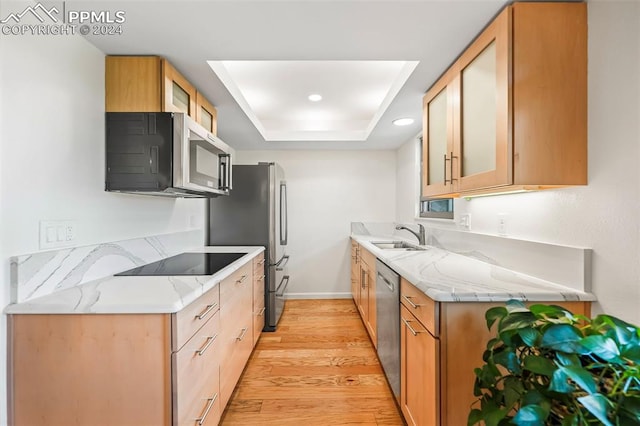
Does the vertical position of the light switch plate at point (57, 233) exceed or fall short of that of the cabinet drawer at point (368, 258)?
it exceeds it

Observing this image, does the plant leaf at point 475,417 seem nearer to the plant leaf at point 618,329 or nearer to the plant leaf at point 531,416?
the plant leaf at point 531,416

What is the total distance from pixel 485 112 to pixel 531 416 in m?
1.27

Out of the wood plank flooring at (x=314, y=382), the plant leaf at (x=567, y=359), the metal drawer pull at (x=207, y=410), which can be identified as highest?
the plant leaf at (x=567, y=359)

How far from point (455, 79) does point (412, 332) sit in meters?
1.39

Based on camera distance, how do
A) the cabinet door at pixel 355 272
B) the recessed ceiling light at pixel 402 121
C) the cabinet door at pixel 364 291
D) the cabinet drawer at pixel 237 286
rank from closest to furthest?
the cabinet drawer at pixel 237 286
the recessed ceiling light at pixel 402 121
the cabinet door at pixel 364 291
the cabinet door at pixel 355 272

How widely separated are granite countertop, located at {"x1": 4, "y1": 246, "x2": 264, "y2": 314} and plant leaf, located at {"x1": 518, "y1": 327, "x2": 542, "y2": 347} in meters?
1.14

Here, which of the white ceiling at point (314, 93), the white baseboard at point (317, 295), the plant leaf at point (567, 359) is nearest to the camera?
the plant leaf at point (567, 359)

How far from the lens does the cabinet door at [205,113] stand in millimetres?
2227

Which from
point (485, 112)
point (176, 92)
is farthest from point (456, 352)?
point (176, 92)

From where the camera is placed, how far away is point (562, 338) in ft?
2.67

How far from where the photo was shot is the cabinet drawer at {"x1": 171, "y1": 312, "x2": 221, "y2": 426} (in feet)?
3.97

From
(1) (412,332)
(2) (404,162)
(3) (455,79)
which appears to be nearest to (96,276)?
(1) (412,332)

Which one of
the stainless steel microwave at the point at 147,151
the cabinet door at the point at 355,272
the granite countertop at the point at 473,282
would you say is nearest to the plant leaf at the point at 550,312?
the granite countertop at the point at 473,282

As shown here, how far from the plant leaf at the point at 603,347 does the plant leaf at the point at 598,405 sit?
0.10 m
